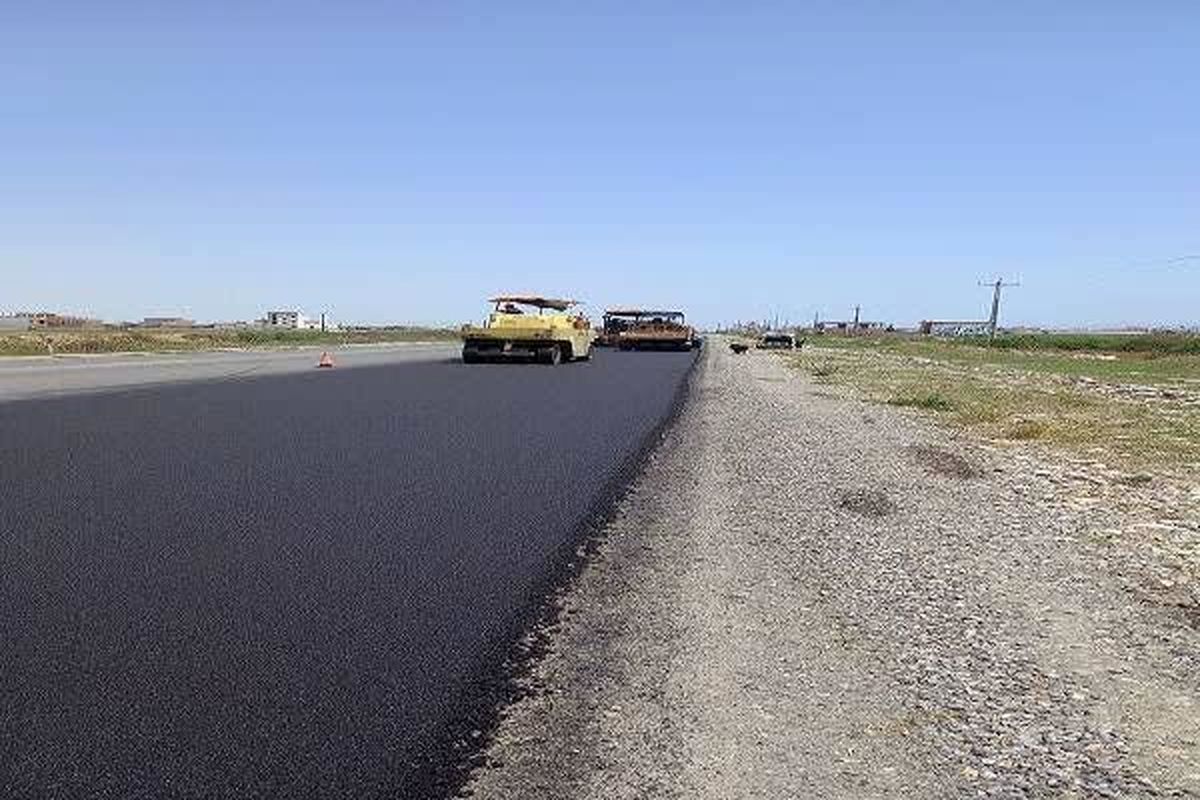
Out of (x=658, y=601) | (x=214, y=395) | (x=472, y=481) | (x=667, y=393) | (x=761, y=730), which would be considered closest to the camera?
(x=761, y=730)

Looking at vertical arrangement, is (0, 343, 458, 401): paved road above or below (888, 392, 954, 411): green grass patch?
above

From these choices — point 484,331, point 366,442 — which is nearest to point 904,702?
point 366,442

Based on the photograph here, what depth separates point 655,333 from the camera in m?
55.4

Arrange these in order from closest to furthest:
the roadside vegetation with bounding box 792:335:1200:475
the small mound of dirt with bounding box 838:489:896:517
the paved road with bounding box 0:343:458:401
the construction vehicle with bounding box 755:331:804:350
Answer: the small mound of dirt with bounding box 838:489:896:517 → the roadside vegetation with bounding box 792:335:1200:475 → the paved road with bounding box 0:343:458:401 → the construction vehicle with bounding box 755:331:804:350

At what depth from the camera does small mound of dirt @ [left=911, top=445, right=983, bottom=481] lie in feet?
35.8

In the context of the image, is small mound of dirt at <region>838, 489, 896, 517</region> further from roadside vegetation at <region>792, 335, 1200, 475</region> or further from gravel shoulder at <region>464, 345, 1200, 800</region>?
roadside vegetation at <region>792, 335, 1200, 475</region>

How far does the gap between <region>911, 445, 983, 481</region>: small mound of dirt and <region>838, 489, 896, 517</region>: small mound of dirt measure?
167 cm

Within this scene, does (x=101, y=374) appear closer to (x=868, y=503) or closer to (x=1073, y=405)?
(x=868, y=503)

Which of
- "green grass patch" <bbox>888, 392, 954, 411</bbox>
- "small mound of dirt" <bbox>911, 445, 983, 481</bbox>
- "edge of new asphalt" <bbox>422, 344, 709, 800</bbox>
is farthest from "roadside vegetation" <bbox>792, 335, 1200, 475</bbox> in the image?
"edge of new asphalt" <bbox>422, 344, 709, 800</bbox>

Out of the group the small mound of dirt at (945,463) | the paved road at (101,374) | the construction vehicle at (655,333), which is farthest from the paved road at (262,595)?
the construction vehicle at (655,333)

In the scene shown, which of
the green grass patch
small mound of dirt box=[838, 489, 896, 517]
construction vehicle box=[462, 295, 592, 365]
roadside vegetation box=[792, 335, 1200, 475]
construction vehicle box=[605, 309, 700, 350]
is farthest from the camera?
construction vehicle box=[605, 309, 700, 350]

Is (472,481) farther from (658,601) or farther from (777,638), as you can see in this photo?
(777,638)

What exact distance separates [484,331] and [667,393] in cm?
1111

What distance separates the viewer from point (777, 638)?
490cm
